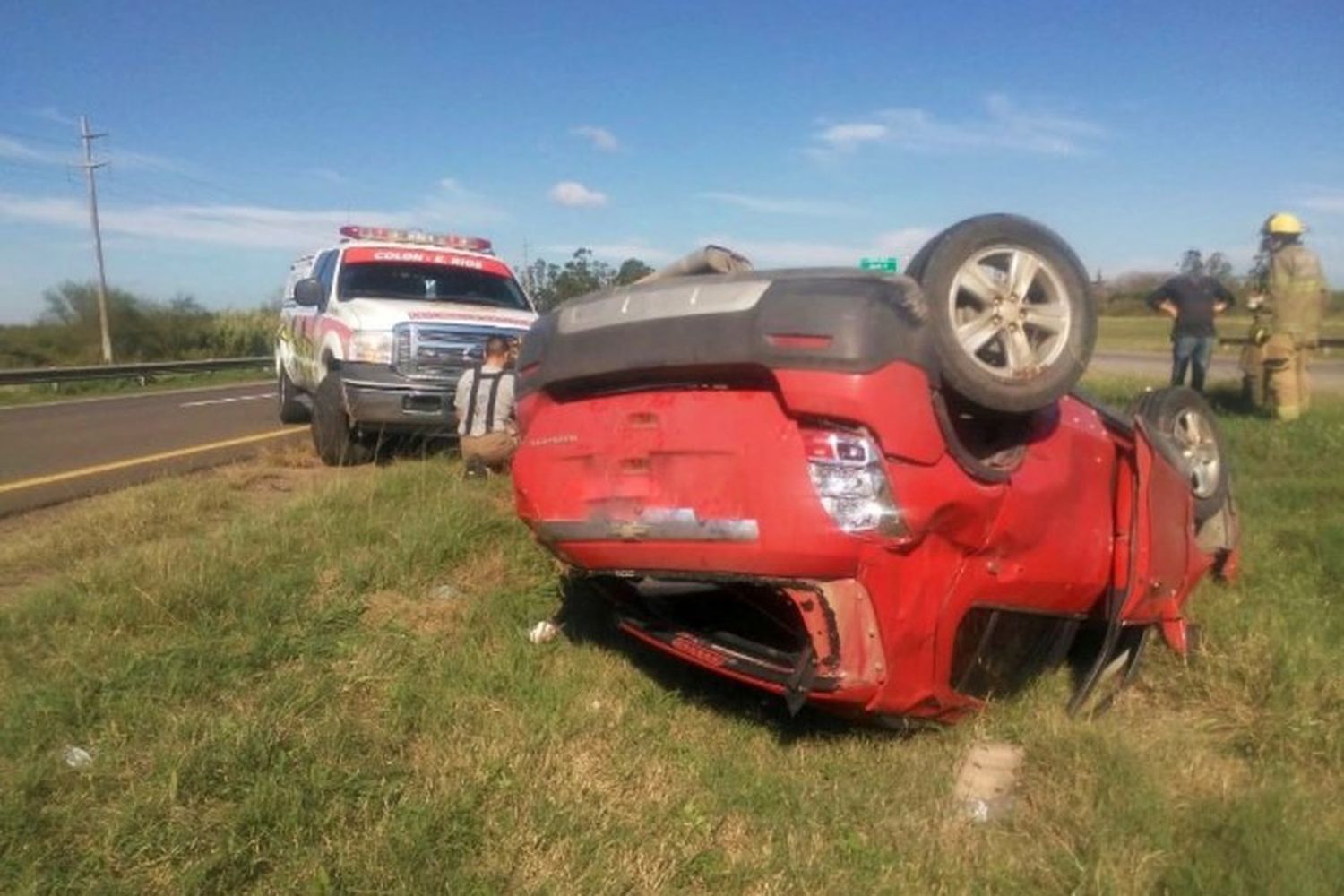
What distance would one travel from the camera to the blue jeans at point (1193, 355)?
11008mm

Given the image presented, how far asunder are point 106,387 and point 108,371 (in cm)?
37

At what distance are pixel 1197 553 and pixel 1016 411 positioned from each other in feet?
5.36

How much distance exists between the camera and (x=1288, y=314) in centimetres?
975

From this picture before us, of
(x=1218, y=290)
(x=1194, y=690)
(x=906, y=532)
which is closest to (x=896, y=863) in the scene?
(x=906, y=532)

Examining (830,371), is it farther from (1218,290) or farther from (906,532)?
(1218,290)

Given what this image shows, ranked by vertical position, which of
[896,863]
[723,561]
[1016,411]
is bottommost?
[896,863]

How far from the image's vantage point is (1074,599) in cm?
386

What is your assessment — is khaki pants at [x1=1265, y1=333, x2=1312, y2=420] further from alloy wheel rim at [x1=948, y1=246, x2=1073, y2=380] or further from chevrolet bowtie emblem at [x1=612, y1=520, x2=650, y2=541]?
chevrolet bowtie emblem at [x1=612, y1=520, x2=650, y2=541]

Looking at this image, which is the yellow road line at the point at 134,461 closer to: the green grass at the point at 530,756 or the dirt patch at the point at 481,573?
the green grass at the point at 530,756

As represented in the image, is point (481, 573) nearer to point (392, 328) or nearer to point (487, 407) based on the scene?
point (487, 407)

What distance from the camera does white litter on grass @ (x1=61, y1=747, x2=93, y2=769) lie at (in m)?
3.34

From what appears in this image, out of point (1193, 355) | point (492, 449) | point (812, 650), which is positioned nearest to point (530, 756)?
point (812, 650)

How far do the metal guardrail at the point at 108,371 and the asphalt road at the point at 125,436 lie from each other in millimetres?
2334

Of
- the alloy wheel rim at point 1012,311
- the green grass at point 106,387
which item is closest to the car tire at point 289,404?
the green grass at point 106,387
